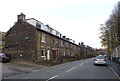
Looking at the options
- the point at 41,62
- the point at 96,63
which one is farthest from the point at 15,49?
the point at 96,63

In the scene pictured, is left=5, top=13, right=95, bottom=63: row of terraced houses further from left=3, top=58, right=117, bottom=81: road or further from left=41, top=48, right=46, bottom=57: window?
left=3, top=58, right=117, bottom=81: road

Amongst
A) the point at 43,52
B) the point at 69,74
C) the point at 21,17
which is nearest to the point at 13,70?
the point at 69,74

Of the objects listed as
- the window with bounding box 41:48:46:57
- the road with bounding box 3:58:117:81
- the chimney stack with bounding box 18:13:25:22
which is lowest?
the road with bounding box 3:58:117:81

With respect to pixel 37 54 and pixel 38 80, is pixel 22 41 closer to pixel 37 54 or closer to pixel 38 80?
pixel 37 54

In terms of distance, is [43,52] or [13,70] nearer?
[13,70]

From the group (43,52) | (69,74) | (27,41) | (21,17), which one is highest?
(21,17)

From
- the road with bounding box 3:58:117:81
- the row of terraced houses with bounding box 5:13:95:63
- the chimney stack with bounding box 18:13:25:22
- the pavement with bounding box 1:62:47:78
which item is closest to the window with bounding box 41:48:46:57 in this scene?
the row of terraced houses with bounding box 5:13:95:63

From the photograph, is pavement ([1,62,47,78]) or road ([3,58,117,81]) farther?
pavement ([1,62,47,78])

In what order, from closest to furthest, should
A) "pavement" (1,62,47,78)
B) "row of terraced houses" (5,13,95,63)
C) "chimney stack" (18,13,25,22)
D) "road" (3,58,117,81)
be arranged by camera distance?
"road" (3,58,117,81) → "pavement" (1,62,47,78) → "row of terraced houses" (5,13,95,63) → "chimney stack" (18,13,25,22)

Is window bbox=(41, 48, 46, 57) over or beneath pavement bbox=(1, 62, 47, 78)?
over

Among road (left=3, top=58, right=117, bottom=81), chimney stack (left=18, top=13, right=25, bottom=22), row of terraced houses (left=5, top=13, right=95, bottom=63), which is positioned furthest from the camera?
chimney stack (left=18, top=13, right=25, bottom=22)

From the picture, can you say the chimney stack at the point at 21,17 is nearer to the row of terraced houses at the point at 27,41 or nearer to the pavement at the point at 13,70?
the row of terraced houses at the point at 27,41

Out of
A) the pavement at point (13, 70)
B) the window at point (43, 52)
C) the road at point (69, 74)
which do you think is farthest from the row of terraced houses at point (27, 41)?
the road at point (69, 74)

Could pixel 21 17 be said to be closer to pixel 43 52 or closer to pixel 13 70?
pixel 43 52
